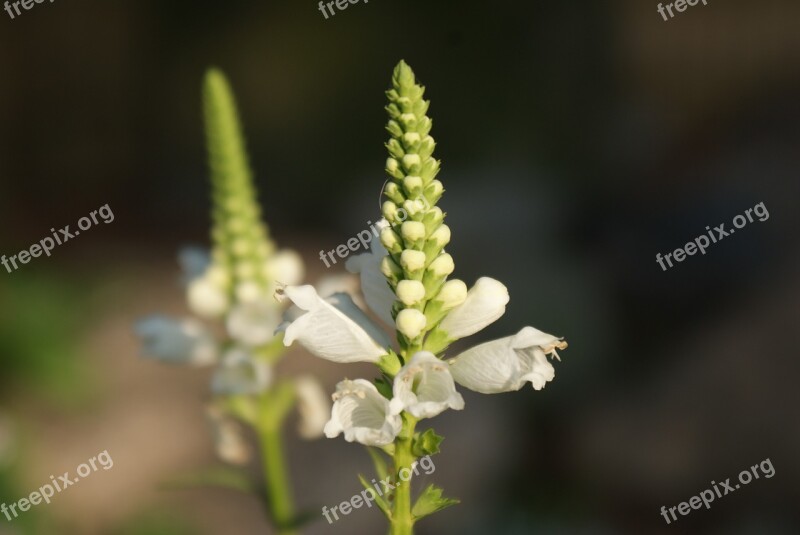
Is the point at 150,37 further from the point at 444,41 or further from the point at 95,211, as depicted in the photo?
the point at 444,41

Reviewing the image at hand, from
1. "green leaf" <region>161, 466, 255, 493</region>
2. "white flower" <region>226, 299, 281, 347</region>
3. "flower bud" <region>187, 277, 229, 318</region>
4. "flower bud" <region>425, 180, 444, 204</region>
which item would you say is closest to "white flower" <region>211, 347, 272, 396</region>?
"white flower" <region>226, 299, 281, 347</region>

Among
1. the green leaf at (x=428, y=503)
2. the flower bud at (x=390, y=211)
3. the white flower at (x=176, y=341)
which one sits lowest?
the green leaf at (x=428, y=503)

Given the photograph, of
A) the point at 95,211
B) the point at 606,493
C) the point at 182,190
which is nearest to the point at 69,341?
the point at 95,211

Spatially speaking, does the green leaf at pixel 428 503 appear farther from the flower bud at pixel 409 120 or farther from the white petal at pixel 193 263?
the white petal at pixel 193 263

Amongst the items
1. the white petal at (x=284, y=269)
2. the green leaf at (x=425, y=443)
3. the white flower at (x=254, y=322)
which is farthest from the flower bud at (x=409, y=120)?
the white petal at (x=284, y=269)

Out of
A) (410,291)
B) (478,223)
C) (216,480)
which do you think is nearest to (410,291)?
(410,291)

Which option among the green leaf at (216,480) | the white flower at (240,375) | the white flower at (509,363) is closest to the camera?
the white flower at (509,363)

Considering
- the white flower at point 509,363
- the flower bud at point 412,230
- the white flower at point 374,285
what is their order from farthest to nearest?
the white flower at point 374,285
the white flower at point 509,363
the flower bud at point 412,230
